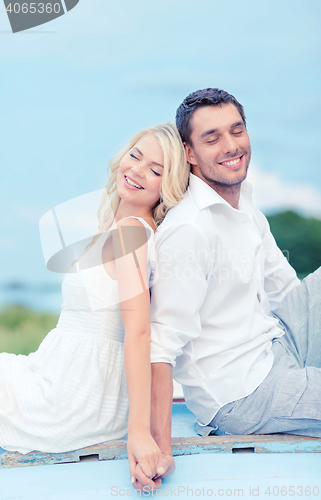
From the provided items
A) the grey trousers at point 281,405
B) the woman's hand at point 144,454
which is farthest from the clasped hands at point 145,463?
the grey trousers at point 281,405

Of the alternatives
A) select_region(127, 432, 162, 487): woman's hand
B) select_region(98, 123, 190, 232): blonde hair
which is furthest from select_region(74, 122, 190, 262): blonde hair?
select_region(127, 432, 162, 487): woman's hand

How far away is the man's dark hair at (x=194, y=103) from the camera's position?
1689mm

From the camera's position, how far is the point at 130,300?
4.54 feet

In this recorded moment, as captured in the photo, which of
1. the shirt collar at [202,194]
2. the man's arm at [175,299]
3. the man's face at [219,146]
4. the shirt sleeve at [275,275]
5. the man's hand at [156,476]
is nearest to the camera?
the man's hand at [156,476]

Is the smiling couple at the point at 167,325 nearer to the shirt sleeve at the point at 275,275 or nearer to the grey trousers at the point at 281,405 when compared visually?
the grey trousers at the point at 281,405

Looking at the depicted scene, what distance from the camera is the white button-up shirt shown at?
144 cm

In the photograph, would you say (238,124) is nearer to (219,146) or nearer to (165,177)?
(219,146)

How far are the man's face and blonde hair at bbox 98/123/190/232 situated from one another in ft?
0.24

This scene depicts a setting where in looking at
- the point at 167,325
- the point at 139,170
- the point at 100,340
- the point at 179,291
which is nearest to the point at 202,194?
the point at 139,170

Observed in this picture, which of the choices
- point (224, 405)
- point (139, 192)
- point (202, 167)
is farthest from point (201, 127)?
point (224, 405)

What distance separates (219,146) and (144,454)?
1094mm

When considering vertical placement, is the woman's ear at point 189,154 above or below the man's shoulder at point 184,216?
above

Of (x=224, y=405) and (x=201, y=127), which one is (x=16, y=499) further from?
(x=201, y=127)

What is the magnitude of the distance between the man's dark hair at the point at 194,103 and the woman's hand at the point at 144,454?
108 cm
